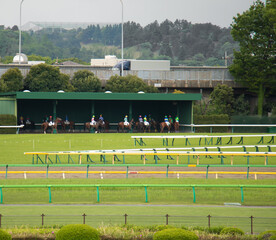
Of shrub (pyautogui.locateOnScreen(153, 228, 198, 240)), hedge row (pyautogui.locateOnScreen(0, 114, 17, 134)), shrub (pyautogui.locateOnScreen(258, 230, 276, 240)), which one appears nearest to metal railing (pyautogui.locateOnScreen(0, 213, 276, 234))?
shrub (pyautogui.locateOnScreen(258, 230, 276, 240))

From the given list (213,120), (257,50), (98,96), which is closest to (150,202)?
(98,96)

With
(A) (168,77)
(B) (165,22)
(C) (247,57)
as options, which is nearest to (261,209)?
(C) (247,57)

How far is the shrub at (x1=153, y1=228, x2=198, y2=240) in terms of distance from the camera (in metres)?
11.3

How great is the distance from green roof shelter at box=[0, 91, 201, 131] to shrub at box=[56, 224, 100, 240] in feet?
112

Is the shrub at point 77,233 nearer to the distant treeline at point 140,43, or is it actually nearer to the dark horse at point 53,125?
the dark horse at point 53,125

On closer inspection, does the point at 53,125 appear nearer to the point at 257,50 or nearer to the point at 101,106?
the point at 101,106

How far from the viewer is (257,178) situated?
22.2 metres

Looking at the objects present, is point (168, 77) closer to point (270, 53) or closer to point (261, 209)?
point (270, 53)

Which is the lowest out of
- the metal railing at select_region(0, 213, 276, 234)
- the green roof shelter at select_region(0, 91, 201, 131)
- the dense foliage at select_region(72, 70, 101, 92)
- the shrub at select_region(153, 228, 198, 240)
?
the metal railing at select_region(0, 213, 276, 234)

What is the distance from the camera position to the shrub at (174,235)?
36.9ft

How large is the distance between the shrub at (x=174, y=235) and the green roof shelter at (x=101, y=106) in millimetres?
34643

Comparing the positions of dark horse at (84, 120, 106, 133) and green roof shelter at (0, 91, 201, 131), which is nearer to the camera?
dark horse at (84, 120, 106, 133)

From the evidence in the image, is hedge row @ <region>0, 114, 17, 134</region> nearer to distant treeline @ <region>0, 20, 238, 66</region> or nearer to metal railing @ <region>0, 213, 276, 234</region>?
metal railing @ <region>0, 213, 276, 234</region>

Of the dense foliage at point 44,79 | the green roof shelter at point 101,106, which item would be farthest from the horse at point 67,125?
the dense foliage at point 44,79
